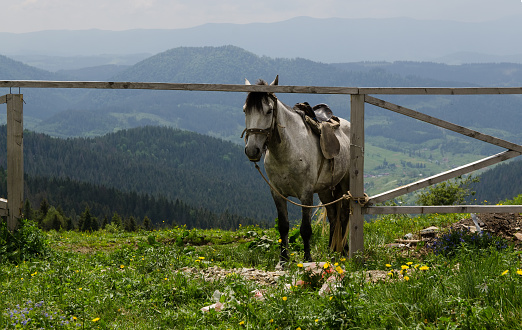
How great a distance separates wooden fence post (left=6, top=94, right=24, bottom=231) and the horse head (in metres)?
4.11

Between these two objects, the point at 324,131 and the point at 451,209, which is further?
the point at 324,131

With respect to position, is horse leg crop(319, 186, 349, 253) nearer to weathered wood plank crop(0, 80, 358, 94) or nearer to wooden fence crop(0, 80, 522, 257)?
wooden fence crop(0, 80, 522, 257)

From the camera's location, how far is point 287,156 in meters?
8.66

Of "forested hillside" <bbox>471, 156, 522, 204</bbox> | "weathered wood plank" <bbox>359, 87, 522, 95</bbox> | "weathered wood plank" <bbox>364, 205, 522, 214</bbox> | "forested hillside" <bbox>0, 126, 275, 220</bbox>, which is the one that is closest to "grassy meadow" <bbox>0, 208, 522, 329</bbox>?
"weathered wood plank" <bbox>364, 205, 522, 214</bbox>

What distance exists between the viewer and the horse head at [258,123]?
25.9 ft

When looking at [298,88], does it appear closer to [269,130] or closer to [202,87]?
[269,130]

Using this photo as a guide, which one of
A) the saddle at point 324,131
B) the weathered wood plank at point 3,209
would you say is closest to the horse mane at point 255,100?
the saddle at point 324,131

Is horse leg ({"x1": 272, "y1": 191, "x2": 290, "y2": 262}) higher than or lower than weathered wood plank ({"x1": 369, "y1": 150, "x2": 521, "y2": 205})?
lower

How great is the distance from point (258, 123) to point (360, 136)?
1.84 meters

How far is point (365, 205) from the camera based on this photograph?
8703mm

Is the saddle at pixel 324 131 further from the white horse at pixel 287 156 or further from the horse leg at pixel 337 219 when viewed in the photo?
the horse leg at pixel 337 219

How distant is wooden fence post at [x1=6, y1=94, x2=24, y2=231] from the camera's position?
8875 millimetres

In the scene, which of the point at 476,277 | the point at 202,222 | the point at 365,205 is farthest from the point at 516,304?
the point at 202,222

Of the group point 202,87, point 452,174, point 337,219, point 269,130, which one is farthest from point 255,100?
point 452,174
